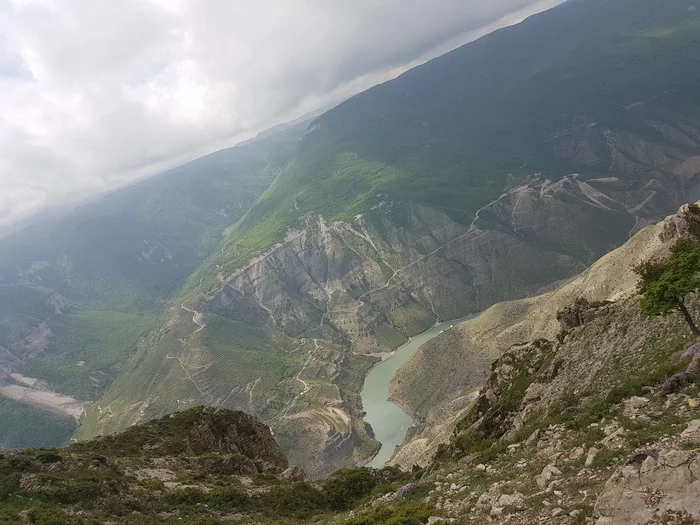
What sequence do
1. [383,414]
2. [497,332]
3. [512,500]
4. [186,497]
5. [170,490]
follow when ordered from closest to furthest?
[512,500] → [186,497] → [170,490] → [497,332] → [383,414]

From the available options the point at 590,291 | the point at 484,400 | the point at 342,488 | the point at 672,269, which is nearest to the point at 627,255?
the point at 590,291

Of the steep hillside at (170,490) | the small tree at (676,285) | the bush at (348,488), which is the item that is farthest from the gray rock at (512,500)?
the small tree at (676,285)

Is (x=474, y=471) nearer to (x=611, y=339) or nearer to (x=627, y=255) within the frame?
(x=611, y=339)

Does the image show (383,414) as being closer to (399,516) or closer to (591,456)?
(399,516)

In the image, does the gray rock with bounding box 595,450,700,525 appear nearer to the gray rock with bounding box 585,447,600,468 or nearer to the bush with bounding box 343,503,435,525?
the gray rock with bounding box 585,447,600,468

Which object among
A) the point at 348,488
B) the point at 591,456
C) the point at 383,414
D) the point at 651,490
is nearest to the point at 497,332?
the point at 383,414

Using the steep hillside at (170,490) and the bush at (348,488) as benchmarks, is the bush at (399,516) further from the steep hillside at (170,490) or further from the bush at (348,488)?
the bush at (348,488)

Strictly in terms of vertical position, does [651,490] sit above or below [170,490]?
above

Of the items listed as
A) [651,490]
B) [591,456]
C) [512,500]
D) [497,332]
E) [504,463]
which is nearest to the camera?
[651,490]

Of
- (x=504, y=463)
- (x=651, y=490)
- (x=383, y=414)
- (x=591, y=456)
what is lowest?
(x=383, y=414)
